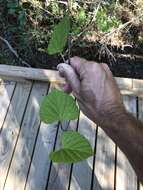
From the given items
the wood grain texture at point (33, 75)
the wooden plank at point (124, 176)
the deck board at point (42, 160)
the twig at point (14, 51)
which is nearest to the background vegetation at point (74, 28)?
the twig at point (14, 51)

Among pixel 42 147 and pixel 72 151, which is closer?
pixel 72 151

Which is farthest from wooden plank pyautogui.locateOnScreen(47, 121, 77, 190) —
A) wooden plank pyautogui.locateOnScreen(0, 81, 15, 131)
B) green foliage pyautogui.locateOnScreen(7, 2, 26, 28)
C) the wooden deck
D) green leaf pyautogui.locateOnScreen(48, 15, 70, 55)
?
green foliage pyautogui.locateOnScreen(7, 2, 26, 28)

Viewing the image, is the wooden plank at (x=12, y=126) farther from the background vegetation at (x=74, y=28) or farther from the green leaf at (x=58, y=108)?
the green leaf at (x=58, y=108)

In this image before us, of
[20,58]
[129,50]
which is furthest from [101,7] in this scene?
[20,58]

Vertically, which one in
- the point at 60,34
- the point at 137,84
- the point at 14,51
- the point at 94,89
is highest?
the point at 60,34

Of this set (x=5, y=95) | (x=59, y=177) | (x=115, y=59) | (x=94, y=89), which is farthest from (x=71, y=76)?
(x=115, y=59)

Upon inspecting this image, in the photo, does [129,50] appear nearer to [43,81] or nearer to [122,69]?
[122,69]

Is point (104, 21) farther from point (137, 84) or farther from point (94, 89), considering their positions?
point (94, 89)
